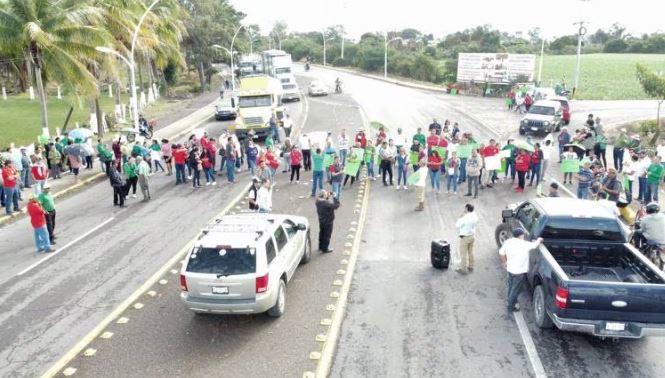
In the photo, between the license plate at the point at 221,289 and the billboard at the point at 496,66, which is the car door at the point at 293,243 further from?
the billboard at the point at 496,66

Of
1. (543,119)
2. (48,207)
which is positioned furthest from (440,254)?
(543,119)

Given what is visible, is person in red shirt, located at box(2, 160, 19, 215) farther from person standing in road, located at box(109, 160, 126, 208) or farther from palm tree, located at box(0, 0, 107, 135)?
palm tree, located at box(0, 0, 107, 135)

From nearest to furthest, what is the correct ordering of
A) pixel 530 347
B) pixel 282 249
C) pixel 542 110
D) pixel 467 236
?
pixel 530 347 < pixel 282 249 < pixel 467 236 < pixel 542 110

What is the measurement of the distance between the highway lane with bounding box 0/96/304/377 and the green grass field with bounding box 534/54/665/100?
152 ft

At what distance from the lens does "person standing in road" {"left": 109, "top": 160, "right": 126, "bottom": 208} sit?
18703mm

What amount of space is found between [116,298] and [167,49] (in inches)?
1472

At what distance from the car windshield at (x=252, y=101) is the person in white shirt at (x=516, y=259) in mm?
23441

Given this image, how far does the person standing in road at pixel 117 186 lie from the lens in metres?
18.7


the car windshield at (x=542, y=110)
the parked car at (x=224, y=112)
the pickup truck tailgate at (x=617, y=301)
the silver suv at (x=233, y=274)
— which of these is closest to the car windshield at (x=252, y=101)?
the parked car at (x=224, y=112)

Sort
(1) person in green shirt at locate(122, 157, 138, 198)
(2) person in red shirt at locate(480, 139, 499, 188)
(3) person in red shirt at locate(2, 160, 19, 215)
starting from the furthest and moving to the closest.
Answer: (2) person in red shirt at locate(480, 139, 499, 188)
(1) person in green shirt at locate(122, 157, 138, 198)
(3) person in red shirt at locate(2, 160, 19, 215)

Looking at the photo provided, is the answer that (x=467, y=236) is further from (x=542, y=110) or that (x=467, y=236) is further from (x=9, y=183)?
(x=542, y=110)

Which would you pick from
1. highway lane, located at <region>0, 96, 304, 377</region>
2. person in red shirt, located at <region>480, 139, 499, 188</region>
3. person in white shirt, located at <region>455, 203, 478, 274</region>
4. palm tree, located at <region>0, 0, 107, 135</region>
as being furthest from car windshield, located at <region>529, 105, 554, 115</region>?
palm tree, located at <region>0, 0, 107, 135</region>

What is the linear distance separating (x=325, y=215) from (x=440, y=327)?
4.49m

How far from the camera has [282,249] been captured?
11.4m
